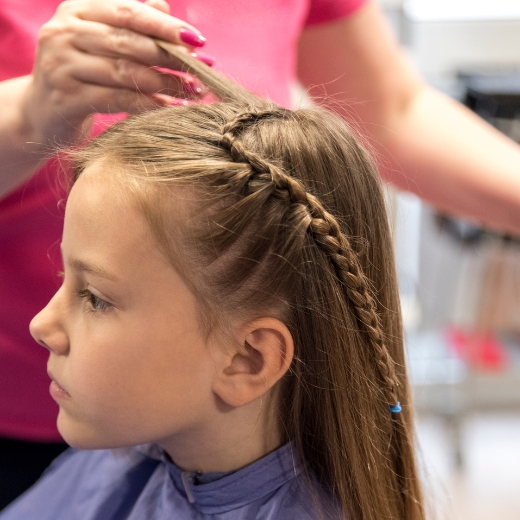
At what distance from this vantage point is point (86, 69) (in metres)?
0.77

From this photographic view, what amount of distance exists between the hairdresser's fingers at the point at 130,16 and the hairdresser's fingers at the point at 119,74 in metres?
0.04

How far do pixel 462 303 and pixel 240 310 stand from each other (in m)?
2.03

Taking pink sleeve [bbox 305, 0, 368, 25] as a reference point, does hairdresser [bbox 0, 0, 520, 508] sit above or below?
below

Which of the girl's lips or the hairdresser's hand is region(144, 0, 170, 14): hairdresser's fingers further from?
the girl's lips

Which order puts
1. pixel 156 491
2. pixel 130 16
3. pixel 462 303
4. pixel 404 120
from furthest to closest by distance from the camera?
pixel 462 303 → pixel 404 120 → pixel 156 491 → pixel 130 16

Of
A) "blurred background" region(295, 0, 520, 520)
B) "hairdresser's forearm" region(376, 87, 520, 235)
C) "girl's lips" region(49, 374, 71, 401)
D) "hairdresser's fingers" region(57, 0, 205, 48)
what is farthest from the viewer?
"blurred background" region(295, 0, 520, 520)

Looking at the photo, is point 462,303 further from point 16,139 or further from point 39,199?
point 16,139

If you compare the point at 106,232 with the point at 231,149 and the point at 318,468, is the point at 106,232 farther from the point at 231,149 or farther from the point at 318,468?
the point at 318,468

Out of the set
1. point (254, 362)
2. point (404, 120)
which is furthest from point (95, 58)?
point (404, 120)

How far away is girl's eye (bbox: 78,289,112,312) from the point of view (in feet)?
2.70

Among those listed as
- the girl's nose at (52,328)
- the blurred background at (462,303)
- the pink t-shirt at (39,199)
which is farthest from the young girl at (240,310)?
the blurred background at (462,303)

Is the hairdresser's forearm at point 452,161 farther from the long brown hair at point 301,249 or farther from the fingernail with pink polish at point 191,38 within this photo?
the fingernail with pink polish at point 191,38

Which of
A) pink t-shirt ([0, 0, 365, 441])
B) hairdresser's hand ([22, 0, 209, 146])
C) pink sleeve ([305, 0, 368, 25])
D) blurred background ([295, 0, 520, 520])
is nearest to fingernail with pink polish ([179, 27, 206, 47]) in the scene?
hairdresser's hand ([22, 0, 209, 146])

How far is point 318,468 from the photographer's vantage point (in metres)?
0.95
